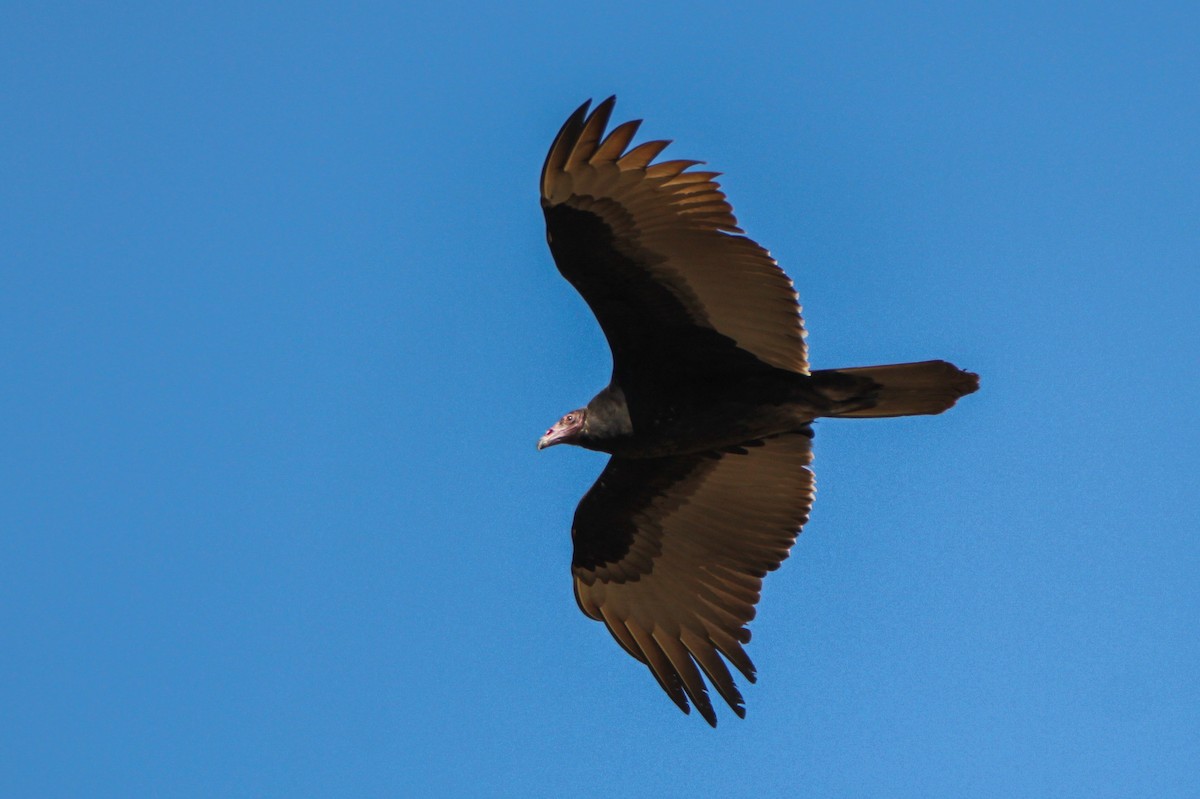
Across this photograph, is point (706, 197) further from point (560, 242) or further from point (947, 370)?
point (947, 370)

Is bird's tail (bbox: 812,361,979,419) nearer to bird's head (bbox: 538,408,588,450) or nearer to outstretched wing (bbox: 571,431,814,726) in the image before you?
outstretched wing (bbox: 571,431,814,726)

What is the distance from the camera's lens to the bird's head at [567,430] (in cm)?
967

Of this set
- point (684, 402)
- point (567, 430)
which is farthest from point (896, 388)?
point (567, 430)

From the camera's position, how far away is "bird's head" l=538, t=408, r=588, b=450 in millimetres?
9672

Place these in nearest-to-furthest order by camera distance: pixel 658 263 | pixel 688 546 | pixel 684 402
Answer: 1. pixel 658 263
2. pixel 684 402
3. pixel 688 546

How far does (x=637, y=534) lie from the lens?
1048 cm

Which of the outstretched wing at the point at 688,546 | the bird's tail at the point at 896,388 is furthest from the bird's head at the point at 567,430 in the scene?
the bird's tail at the point at 896,388

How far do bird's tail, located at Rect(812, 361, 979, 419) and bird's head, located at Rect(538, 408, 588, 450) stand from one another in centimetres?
138

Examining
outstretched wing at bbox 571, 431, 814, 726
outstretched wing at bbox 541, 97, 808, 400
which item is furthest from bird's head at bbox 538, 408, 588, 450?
outstretched wing at bbox 571, 431, 814, 726

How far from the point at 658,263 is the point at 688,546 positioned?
7.23 ft

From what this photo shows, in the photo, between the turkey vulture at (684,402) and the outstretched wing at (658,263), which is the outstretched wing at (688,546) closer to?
the turkey vulture at (684,402)

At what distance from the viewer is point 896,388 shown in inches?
356

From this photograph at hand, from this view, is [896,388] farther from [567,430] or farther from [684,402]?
[567,430]

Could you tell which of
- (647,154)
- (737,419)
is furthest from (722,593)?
(647,154)
